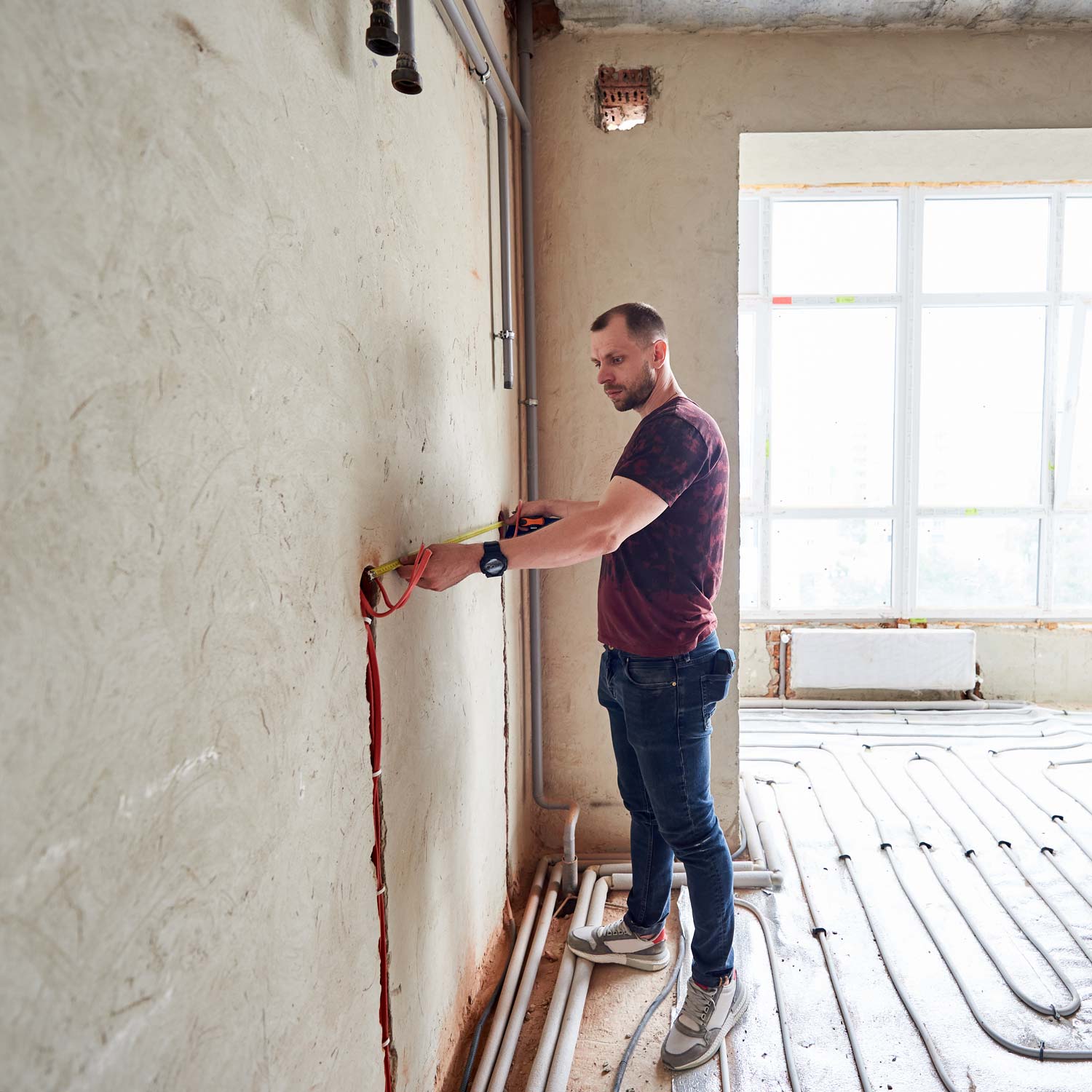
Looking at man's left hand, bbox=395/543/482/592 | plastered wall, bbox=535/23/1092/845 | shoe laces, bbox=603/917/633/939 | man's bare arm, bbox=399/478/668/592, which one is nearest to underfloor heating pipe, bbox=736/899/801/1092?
shoe laces, bbox=603/917/633/939

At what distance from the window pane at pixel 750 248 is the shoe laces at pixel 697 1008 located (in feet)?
12.7

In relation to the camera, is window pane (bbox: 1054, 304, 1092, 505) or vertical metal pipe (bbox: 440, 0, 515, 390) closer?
vertical metal pipe (bbox: 440, 0, 515, 390)

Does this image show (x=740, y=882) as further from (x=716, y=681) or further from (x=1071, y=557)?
(x=1071, y=557)

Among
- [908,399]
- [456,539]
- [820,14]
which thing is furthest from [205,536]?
[908,399]

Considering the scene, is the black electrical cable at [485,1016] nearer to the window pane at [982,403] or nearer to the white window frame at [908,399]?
the white window frame at [908,399]

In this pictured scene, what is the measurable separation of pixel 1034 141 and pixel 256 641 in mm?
3158

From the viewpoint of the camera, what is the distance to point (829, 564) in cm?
461

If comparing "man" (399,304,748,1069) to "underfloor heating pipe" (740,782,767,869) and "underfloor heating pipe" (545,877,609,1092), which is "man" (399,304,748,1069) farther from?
"underfloor heating pipe" (740,782,767,869)

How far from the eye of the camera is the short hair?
5.60ft

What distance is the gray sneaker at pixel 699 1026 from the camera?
166 centimetres

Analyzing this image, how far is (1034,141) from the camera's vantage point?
8.55 ft

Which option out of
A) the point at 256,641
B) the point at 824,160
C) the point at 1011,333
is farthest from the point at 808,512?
the point at 256,641

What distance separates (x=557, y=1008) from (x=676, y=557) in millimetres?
1159

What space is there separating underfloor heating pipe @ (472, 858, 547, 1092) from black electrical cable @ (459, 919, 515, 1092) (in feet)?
0.06
